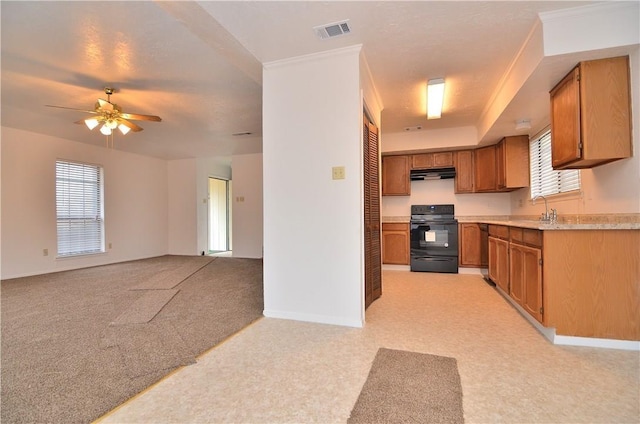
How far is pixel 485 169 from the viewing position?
5.03m

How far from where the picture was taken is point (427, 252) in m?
5.18

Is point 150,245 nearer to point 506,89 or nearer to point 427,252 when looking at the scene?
point 427,252

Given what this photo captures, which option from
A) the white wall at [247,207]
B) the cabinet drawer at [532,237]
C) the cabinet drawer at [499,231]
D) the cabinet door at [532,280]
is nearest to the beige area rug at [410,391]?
the cabinet door at [532,280]

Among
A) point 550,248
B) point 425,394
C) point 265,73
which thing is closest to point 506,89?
point 550,248

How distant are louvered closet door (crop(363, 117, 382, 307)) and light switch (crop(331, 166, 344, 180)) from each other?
0.39 m

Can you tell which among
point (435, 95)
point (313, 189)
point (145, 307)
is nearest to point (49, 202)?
point (145, 307)

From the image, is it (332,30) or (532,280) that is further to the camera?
(532,280)

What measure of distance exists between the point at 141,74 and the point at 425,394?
13.0 ft

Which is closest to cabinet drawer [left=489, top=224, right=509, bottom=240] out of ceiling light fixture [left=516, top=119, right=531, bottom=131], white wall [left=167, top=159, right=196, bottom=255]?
ceiling light fixture [left=516, top=119, right=531, bottom=131]

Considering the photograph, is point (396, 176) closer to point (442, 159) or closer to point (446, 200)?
point (442, 159)

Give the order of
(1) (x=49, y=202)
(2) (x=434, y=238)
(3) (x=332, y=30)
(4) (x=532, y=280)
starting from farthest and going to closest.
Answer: (1) (x=49, y=202)
(2) (x=434, y=238)
(4) (x=532, y=280)
(3) (x=332, y=30)

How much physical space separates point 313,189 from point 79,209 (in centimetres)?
576

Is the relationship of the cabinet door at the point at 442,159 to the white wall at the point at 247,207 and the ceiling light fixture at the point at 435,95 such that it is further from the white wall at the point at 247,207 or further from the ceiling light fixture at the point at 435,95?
the white wall at the point at 247,207

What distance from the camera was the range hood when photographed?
533 centimetres
